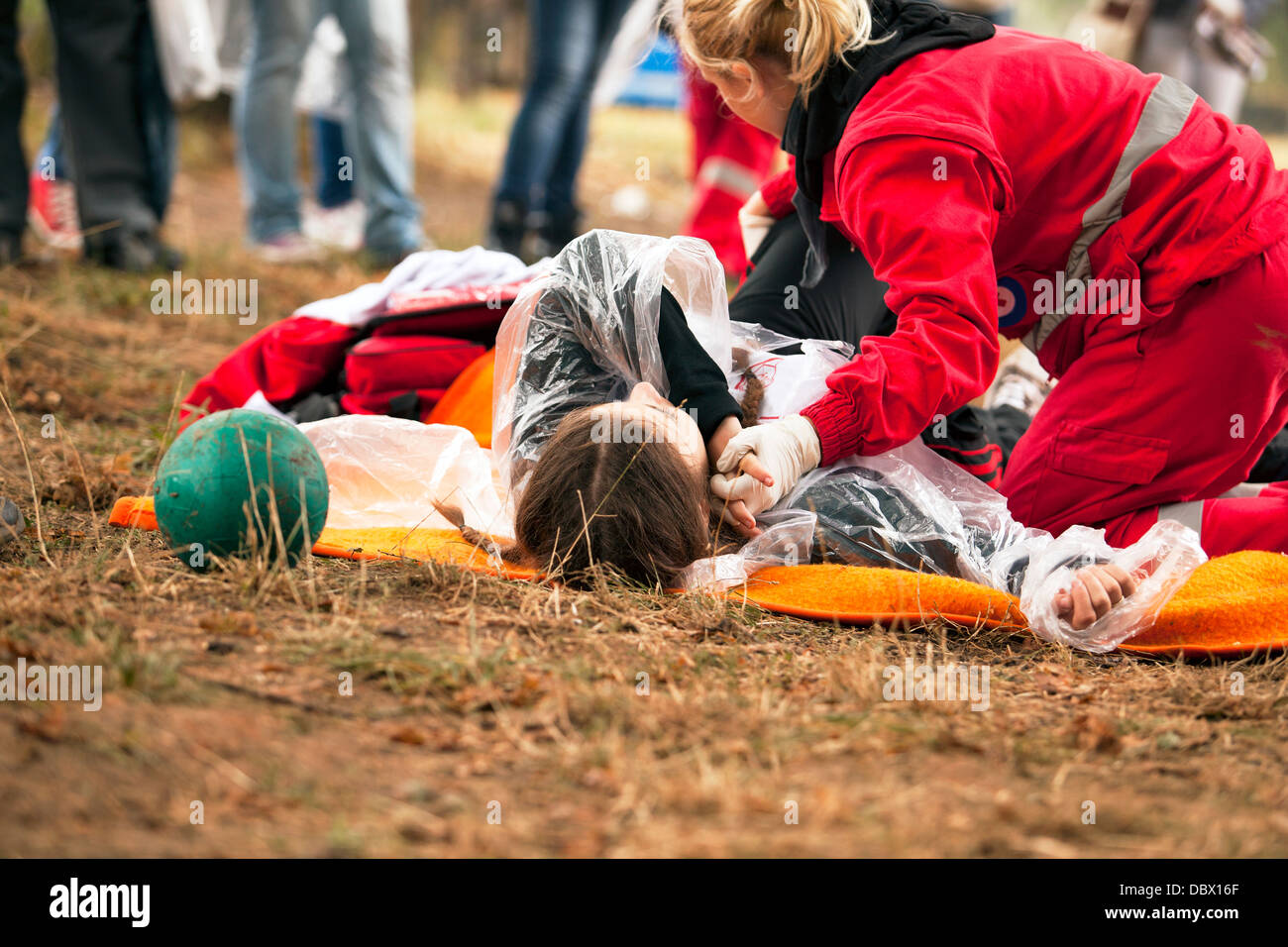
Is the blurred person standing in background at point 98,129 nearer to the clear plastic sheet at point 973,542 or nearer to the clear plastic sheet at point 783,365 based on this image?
the clear plastic sheet at point 783,365

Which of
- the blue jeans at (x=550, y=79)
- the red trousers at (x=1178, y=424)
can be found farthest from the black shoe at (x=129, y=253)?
the red trousers at (x=1178, y=424)

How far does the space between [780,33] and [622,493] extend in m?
0.93

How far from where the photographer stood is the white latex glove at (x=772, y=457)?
2182mm

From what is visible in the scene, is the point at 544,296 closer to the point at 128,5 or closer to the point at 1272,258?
the point at 1272,258

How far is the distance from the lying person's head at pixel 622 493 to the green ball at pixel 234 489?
440 millimetres

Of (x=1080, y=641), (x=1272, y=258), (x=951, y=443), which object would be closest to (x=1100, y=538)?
(x=1080, y=641)

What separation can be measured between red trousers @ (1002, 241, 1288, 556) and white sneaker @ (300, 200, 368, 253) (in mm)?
4107

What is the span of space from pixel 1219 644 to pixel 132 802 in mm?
1925

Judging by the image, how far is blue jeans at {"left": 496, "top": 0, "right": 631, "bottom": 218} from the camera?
5.18 meters

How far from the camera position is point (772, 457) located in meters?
2.18

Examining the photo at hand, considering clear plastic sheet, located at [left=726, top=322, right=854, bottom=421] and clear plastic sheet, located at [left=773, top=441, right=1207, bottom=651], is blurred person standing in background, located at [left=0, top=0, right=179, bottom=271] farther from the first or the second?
clear plastic sheet, located at [left=773, top=441, right=1207, bottom=651]

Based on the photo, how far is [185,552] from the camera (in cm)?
214

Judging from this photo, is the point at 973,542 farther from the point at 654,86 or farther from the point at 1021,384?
the point at 654,86

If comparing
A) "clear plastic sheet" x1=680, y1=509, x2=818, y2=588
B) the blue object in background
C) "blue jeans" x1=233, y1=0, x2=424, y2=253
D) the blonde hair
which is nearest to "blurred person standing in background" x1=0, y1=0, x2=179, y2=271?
"blue jeans" x1=233, y1=0, x2=424, y2=253
